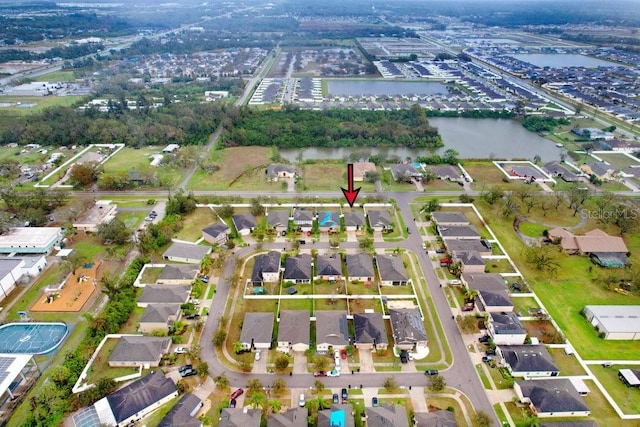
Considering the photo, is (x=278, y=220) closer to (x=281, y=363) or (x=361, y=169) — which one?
(x=361, y=169)

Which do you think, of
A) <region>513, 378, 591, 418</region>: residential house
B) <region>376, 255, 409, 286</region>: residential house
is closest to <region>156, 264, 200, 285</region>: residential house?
<region>376, 255, 409, 286</region>: residential house

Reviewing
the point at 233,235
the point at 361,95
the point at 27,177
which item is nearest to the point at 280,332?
the point at 233,235

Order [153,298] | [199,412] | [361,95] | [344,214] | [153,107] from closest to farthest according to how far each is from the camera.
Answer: [199,412] < [153,298] < [344,214] < [153,107] < [361,95]

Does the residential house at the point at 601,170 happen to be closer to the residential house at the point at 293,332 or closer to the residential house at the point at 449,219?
the residential house at the point at 449,219

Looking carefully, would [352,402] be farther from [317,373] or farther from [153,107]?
[153,107]

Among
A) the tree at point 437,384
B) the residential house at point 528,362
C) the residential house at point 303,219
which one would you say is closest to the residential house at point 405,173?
the residential house at point 303,219

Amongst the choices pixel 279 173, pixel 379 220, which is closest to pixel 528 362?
pixel 379 220
